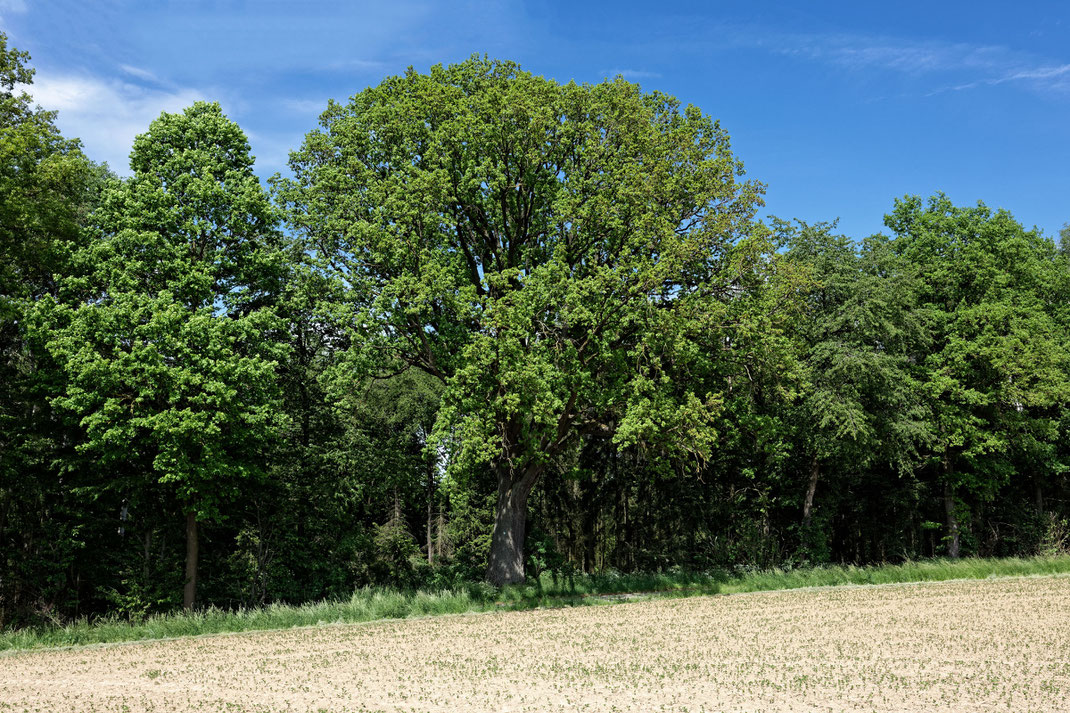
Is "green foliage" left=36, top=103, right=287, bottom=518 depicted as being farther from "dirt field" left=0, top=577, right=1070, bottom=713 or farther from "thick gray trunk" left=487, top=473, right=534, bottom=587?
"thick gray trunk" left=487, top=473, right=534, bottom=587

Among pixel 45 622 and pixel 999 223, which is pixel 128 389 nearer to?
pixel 45 622

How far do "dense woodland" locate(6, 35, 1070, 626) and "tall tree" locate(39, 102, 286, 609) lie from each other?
94 mm

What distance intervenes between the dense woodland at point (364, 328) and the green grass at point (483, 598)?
2.47m

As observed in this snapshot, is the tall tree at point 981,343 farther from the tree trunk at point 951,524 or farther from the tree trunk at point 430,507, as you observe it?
the tree trunk at point 430,507

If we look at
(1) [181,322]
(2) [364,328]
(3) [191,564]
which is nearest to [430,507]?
(3) [191,564]

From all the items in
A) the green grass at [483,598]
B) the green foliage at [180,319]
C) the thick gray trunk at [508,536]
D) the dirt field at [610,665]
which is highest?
the green foliage at [180,319]

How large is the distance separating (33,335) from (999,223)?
126ft

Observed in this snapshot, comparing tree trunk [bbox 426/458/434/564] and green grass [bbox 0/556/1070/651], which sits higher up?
tree trunk [bbox 426/458/434/564]

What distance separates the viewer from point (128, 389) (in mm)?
21641

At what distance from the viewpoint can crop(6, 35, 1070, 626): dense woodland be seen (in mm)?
21188

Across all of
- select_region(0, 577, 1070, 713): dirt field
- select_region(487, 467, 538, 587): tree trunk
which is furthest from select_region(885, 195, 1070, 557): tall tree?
select_region(487, 467, 538, 587): tree trunk

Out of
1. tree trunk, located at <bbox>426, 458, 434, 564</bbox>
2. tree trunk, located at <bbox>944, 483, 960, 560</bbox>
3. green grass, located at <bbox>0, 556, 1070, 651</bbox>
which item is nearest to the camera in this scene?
green grass, located at <bbox>0, 556, 1070, 651</bbox>

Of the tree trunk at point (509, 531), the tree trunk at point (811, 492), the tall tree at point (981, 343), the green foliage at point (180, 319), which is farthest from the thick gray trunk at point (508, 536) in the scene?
the tall tree at point (981, 343)

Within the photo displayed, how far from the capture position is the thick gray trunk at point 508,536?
24.0 metres
